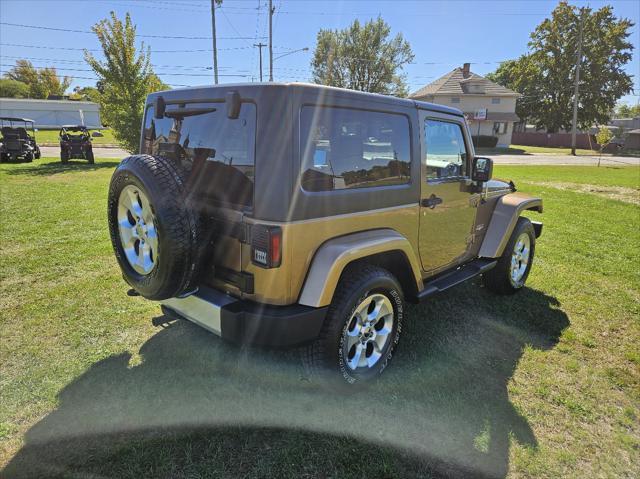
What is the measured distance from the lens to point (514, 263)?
4547mm

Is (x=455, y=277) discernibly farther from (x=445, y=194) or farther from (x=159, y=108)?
(x=159, y=108)

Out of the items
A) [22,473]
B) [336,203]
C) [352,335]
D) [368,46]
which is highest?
Result: [368,46]

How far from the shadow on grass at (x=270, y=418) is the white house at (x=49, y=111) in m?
55.4

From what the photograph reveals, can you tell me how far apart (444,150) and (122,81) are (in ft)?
54.9

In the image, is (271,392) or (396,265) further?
(396,265)

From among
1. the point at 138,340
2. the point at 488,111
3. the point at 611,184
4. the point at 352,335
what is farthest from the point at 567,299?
the point at 488,111

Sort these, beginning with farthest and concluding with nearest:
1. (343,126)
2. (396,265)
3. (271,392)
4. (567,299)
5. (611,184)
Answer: (611,184)
(567,299)
(396,265)
(271,392)
(343,126)

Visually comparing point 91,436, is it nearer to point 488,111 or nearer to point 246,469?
point 246,469

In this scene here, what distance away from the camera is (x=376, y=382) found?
296cm

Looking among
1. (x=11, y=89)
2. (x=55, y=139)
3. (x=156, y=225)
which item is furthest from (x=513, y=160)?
(x=11, y=89)

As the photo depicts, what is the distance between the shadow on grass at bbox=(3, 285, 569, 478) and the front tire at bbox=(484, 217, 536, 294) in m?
0.91

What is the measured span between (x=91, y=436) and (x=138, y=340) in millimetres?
1110

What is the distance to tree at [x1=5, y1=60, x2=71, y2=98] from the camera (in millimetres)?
71812

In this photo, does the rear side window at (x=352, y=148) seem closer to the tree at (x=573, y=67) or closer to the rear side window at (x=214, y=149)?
the rear side window at (x=214, y=149)
